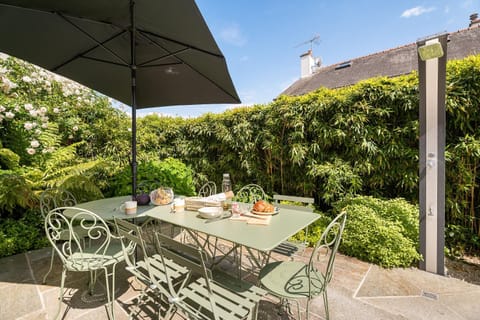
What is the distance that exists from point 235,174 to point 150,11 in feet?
10.0

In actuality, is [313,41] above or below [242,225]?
above

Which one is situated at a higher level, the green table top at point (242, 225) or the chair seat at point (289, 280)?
the green table top at point (242, 225)

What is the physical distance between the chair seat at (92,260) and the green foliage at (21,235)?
188cm

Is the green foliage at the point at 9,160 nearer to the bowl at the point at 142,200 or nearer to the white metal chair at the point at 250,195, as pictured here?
the bowl at the point at 142,200

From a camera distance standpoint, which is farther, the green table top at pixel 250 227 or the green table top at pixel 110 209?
the green table top at pixel 110 209

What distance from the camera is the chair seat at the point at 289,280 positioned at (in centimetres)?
141

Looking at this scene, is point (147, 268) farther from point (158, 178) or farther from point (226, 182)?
point (158, 178)

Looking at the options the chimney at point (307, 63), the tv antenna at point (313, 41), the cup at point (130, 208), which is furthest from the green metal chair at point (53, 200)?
the chimney at point (307, 63)

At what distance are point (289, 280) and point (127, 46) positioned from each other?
285 centimetres

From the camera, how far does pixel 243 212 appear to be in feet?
6.21

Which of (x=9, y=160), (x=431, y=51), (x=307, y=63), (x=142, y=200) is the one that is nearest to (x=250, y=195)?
(x=142, y=200)

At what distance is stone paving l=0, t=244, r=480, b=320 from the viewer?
5.97ft

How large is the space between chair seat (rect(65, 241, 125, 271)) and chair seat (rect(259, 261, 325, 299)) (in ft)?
4.09

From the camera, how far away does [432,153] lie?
2.39 metres
